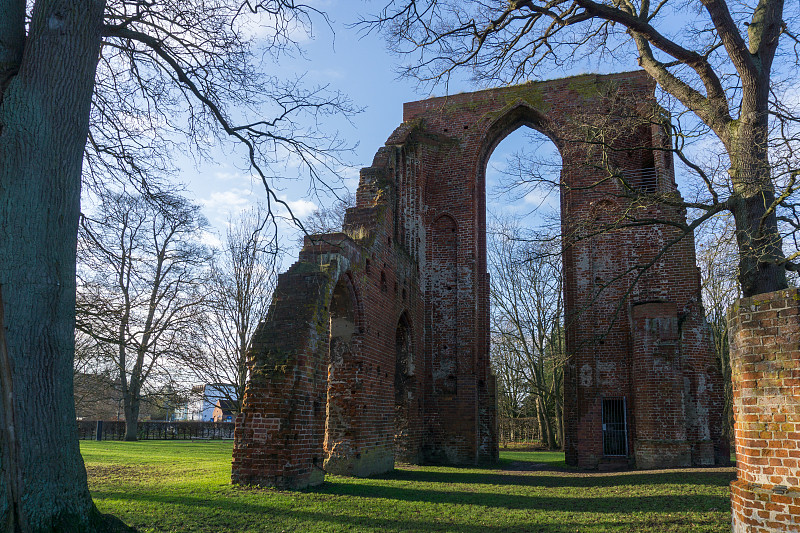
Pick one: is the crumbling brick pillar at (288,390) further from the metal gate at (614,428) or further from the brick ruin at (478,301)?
the metal gate at (614,428)

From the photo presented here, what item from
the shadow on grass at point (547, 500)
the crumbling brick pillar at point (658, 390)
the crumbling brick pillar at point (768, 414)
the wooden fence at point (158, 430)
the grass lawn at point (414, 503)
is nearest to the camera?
the crumbling brick pillar at point (768, 414)

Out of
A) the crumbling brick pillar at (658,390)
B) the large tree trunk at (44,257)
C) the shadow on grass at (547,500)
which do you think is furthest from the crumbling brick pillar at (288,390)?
the crumbling brick pillar at (658,390)

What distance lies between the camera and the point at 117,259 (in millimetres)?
8180

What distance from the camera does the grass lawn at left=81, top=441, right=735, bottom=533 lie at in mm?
6289

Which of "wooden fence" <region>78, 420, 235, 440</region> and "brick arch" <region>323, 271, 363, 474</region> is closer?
"brick arch" <region>323, 271, 363, 474</region>

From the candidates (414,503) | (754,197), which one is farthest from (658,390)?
(414,503)

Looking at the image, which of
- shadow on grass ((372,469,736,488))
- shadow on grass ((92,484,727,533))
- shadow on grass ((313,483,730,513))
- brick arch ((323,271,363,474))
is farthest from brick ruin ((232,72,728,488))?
shadow on grass ((92,484,727,533))

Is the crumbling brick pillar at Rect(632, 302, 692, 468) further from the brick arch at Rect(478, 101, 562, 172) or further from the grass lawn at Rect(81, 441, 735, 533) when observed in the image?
the brick arch at Rect(478, 101, 562, 172)

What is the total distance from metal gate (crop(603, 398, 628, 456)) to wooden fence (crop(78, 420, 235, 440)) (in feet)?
69.4

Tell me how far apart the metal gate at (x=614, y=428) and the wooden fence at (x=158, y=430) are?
21.2 meters

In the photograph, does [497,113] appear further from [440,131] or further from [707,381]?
[707,381]

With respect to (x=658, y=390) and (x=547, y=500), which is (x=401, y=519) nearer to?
(x=547, y=500)

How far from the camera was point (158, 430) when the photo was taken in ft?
A: 96.7

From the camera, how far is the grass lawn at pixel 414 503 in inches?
248
